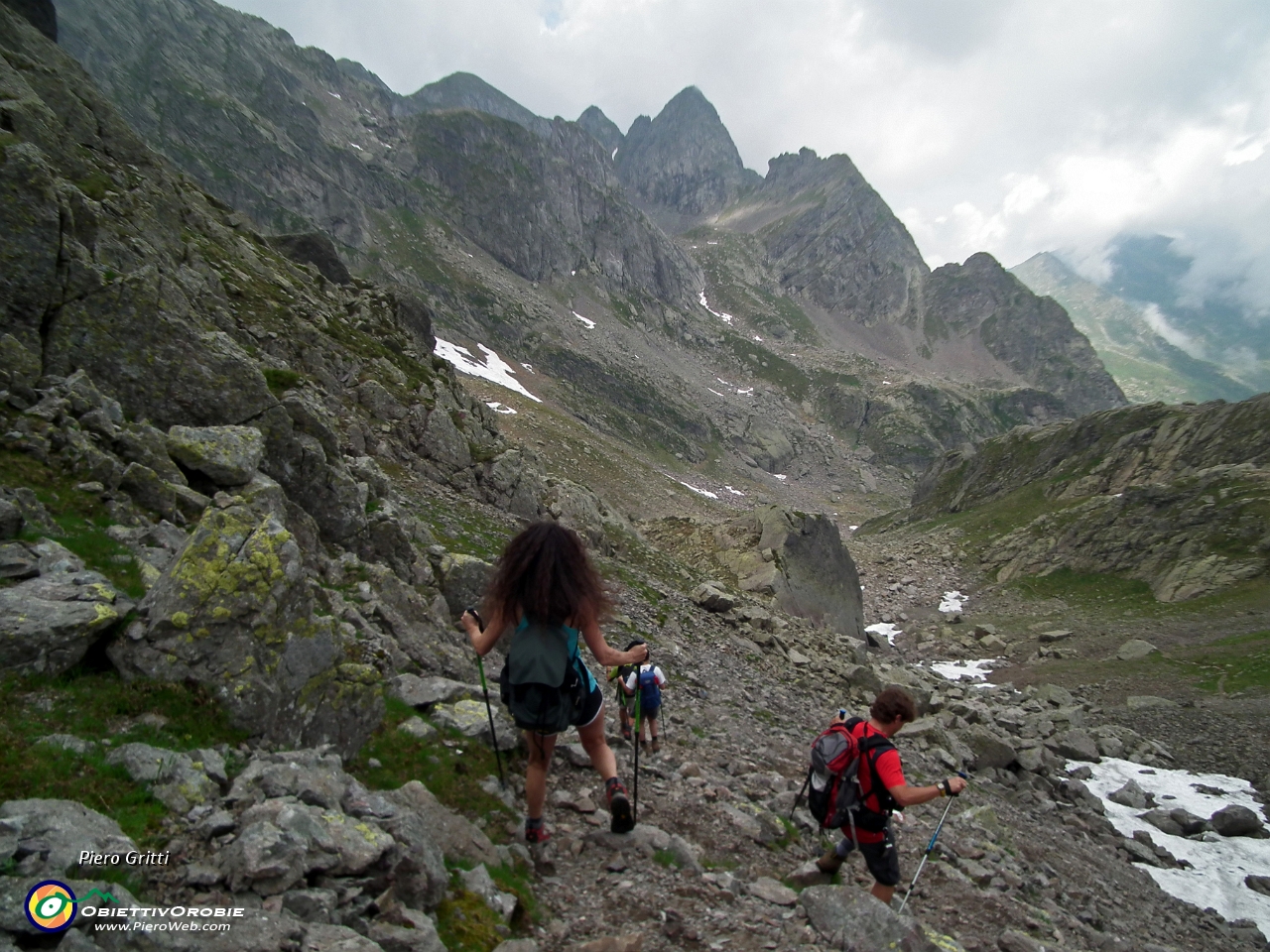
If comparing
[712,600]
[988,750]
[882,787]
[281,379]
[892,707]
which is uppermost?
[281,379]

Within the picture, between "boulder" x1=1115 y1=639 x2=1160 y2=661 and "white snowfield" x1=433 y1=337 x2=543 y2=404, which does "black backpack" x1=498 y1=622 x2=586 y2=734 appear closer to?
"boulder" x1=1115 y1=639 x2=1160 y2=661

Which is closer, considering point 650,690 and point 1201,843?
point 650,690

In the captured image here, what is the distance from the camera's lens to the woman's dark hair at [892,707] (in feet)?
22.2

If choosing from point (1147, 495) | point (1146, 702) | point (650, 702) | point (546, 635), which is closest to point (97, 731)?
point (546, 635)

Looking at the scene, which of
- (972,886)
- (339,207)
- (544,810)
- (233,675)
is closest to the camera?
(233,675)

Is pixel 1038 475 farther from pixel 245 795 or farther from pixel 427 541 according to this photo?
pixel 245 795

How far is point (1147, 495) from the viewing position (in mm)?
52594

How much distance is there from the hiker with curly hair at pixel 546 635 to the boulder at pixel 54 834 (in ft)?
9.44

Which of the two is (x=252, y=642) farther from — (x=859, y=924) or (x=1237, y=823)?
(x=1237, y=823)

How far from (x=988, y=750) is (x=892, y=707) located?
16390mm

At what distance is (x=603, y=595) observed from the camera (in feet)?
21.2

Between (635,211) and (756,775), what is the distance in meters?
205

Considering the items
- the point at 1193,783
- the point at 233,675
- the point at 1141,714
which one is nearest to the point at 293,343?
the point at 233,675

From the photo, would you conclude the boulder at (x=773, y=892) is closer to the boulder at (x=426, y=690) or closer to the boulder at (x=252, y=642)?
the boulder at (x=426, y=690)
